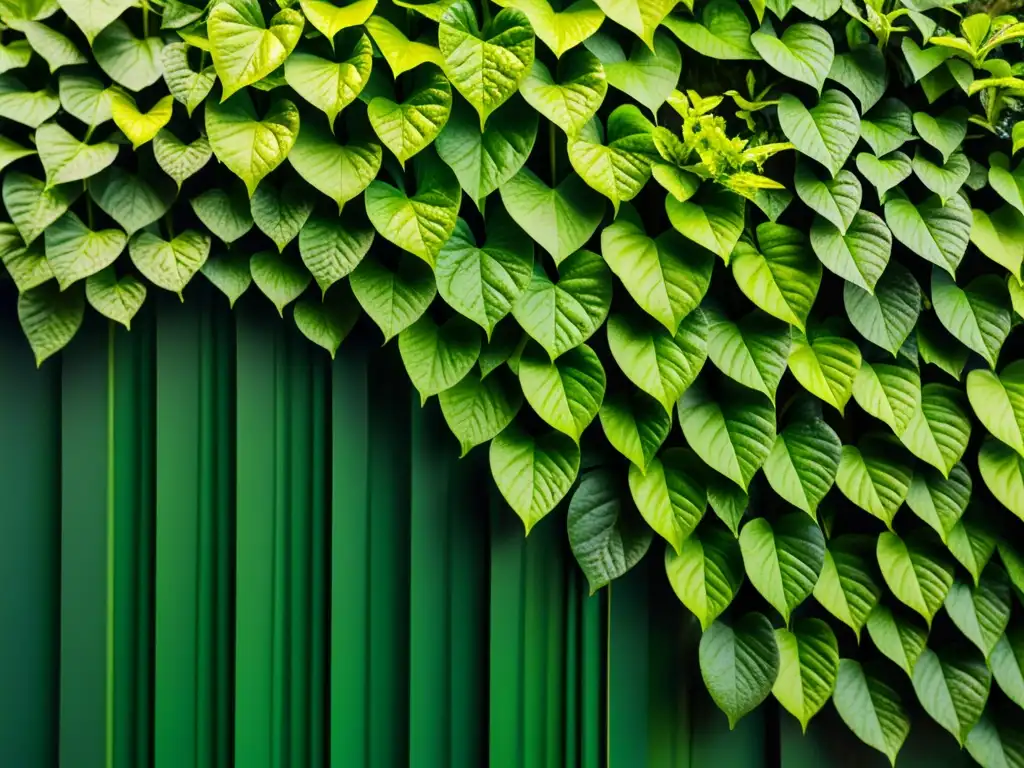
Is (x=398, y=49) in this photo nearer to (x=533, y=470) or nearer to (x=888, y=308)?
(x=533, y=470)

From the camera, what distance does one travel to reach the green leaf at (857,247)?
1006 millimetres

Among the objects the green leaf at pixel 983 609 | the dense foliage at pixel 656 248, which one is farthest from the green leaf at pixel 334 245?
the green leaf at pixel 983 609

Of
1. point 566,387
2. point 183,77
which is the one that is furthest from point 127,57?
point 566,387

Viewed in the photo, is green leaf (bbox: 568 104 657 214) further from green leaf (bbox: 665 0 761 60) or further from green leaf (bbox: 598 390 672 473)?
green leaf (bbox: 598 390 672 473)

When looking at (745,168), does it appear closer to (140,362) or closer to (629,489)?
(629,489)

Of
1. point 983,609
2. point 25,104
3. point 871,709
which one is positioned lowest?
point 871,709

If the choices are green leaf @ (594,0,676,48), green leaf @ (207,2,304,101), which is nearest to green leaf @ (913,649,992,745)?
green leaf @ (594,0,676,48)

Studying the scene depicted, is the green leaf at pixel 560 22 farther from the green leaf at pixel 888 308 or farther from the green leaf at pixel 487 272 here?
the green leaf at pixel 888 308

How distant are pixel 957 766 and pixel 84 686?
1.20 metres

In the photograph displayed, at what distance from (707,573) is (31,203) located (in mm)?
978

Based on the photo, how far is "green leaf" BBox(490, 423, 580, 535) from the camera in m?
0.99

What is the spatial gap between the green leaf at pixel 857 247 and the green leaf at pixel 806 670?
46 cm

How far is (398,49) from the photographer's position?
3.08 feet

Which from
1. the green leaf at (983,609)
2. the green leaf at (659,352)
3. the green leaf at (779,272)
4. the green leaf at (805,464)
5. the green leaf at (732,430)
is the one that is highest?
the green leaf at (779,272)
